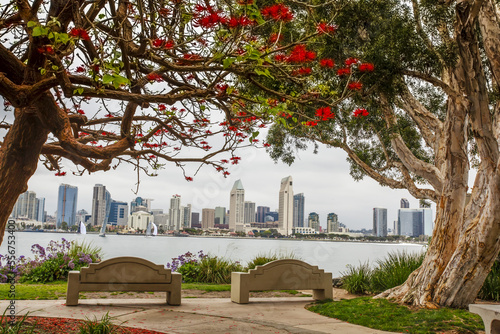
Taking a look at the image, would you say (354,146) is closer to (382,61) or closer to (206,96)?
(382,61)

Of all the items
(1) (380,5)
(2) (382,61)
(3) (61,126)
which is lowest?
(3) (61,126)

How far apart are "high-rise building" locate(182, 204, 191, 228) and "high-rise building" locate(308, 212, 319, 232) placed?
4.36 m

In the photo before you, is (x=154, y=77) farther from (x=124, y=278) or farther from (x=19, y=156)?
(x=124, y=278)

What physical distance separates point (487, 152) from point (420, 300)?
2.92m

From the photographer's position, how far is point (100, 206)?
751cm

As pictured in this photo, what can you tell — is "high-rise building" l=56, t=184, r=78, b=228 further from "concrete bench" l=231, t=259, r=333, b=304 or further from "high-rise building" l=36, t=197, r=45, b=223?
"concrete bench" l=231, t=259, r=333, b=304

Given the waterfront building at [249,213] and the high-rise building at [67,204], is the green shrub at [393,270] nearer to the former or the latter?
the waterfront building at [249,213]

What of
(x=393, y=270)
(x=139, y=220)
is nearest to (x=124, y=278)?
(x=139, y=220)

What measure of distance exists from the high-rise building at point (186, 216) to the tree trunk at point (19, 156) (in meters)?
2.95

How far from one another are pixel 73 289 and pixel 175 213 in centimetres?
210

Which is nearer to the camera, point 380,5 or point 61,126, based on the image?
point 61,126

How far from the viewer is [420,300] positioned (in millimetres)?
8438

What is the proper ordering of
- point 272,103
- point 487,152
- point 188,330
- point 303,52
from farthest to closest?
point 487,152 < point 188,330 < point 272,103 < point 303,52

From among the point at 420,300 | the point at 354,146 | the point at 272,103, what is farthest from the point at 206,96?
the point at 354,146
